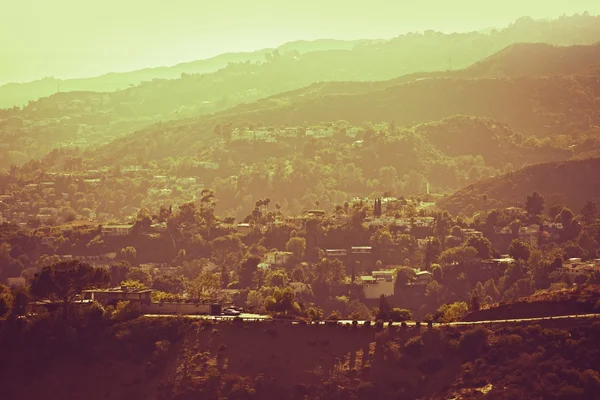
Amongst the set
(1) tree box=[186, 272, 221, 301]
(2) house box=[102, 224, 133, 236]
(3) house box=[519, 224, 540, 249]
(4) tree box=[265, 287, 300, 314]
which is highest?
(4) tree box=[265, 287, 300, 314]

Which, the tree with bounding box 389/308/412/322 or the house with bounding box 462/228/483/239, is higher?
the tree with bounding box 389/308/412/322

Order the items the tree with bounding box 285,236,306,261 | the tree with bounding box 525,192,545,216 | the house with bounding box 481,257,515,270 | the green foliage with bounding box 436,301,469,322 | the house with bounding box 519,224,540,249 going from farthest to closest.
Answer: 1. the tree with bounding box 525,192,545,216
2. the house with bounding box 519,224,540,249
3. the tree with bounding box 285,236,306,261
4. the house with bounding box 481,257,515,270
5. the green foliage with bounding box 436,301,469,322

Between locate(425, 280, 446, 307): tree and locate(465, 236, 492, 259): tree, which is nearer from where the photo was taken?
locate(425, 280, 446, 307): tree

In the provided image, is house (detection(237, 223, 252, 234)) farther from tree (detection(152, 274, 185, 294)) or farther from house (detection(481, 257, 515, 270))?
house (detection(481, 257, 515, 270))

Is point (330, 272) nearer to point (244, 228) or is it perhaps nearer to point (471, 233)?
point (471, 233)

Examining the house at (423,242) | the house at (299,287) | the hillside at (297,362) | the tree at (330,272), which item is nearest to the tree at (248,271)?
the house at (299,287)

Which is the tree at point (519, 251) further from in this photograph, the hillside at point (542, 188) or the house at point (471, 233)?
the hillside at point (542, 188)

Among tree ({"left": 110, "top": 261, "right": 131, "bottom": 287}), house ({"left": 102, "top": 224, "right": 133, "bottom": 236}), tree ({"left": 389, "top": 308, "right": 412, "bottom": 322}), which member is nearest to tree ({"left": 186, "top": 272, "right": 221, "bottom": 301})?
tree ({"left": 110, "top": 261, "right": 131, "bottom": 287})

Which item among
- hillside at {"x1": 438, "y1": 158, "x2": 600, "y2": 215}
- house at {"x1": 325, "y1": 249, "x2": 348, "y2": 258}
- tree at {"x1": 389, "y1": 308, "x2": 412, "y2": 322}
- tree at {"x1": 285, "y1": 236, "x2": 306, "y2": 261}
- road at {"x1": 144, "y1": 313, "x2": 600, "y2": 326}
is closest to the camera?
road at {"x1": 144, "y1": 313, "x2": 600, "y2": 326}
